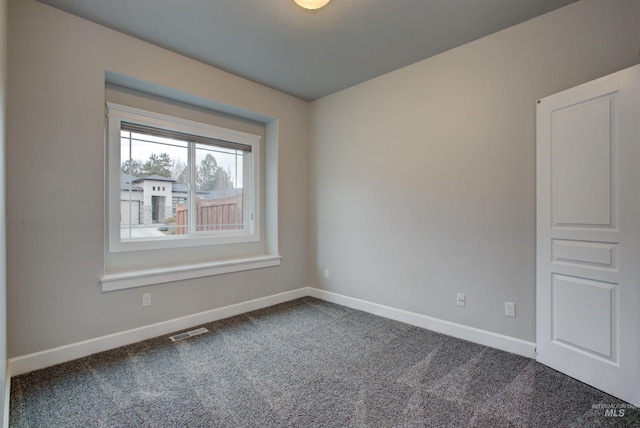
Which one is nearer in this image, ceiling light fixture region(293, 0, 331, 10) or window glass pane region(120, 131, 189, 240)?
ceiling light fixture region(293, 0, 331, 10)

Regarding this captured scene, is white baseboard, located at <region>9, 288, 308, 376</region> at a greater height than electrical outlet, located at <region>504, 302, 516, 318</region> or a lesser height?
lesser

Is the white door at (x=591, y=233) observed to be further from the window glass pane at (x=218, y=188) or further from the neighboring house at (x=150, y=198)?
the neighboring house at (x=150, y=198)

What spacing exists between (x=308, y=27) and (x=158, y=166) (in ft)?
6.70

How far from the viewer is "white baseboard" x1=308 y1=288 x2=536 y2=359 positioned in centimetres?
247

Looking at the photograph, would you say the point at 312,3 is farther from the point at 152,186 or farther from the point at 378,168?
the point at 152,186

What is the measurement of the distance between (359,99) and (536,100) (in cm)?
181

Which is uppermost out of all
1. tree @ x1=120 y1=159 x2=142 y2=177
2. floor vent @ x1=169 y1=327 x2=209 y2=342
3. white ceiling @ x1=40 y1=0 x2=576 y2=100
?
white ceiling @ x1=40 y1=0 x2=576 y2=100

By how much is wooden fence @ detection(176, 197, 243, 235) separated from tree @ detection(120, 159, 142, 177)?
1.76 feet

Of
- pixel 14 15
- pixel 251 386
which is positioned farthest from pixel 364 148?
pixel 14 15

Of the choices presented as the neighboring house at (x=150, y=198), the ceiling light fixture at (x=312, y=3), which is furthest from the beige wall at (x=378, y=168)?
the ceiling light fixture at (x=312, y=3)

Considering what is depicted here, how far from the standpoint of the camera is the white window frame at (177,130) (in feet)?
9.06

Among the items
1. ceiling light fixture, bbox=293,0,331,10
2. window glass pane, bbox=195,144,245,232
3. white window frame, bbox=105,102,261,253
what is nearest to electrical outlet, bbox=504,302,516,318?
ceiling light fixture, bbox=293,0,331,10

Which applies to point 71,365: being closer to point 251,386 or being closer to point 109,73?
point 251,386

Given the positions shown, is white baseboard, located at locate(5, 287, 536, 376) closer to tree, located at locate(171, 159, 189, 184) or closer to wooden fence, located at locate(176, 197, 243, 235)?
wooden fence, located at locate(176, 197, 243, 235)
